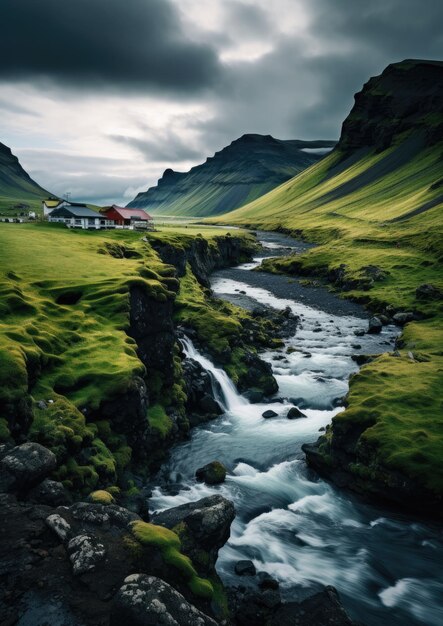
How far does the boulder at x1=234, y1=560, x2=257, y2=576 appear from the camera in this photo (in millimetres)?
20250

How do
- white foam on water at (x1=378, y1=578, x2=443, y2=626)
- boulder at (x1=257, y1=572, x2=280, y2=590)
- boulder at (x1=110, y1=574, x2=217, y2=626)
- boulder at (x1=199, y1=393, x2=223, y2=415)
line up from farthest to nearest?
boulder at (x1=199, y1=393, x2=223, y2=415), boulder at (x1=257, y1=572, x2=280, y2=590), white foam on water at (x1=378, y1=578, x2=443, y2=626), boulder at (x1=110, y1=574, x2=217, y2=626)

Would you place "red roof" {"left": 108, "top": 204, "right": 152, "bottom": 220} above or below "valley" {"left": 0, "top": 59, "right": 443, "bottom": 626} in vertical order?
above

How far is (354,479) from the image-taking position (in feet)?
89.3

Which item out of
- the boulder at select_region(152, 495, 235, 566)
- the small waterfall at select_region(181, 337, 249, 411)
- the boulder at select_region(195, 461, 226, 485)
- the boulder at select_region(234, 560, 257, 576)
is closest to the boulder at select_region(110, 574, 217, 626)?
the boulder at select_region(152, 495, 235, 566)

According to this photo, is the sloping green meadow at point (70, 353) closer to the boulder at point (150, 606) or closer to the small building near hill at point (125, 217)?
the boulder at point (150, 606)

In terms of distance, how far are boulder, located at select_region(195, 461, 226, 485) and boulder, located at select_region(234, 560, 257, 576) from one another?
776 centimetres

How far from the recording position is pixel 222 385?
4147cm

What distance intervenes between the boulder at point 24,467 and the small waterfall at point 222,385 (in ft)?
77.3

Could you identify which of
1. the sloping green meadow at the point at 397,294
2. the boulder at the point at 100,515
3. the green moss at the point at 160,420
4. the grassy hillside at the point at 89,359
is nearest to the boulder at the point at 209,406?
the grassy hillside at the point at 89,359

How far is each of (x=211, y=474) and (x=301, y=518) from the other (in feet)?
20.9

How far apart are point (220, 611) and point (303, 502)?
13.1 m

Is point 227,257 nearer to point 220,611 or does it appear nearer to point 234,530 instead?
point 234,530

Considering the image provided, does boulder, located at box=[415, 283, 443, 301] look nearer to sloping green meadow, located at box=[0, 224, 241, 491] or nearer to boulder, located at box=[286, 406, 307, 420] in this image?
boulder, located at box=[286, 406, 307, 420]

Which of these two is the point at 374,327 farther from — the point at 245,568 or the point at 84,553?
the point at 84,553
